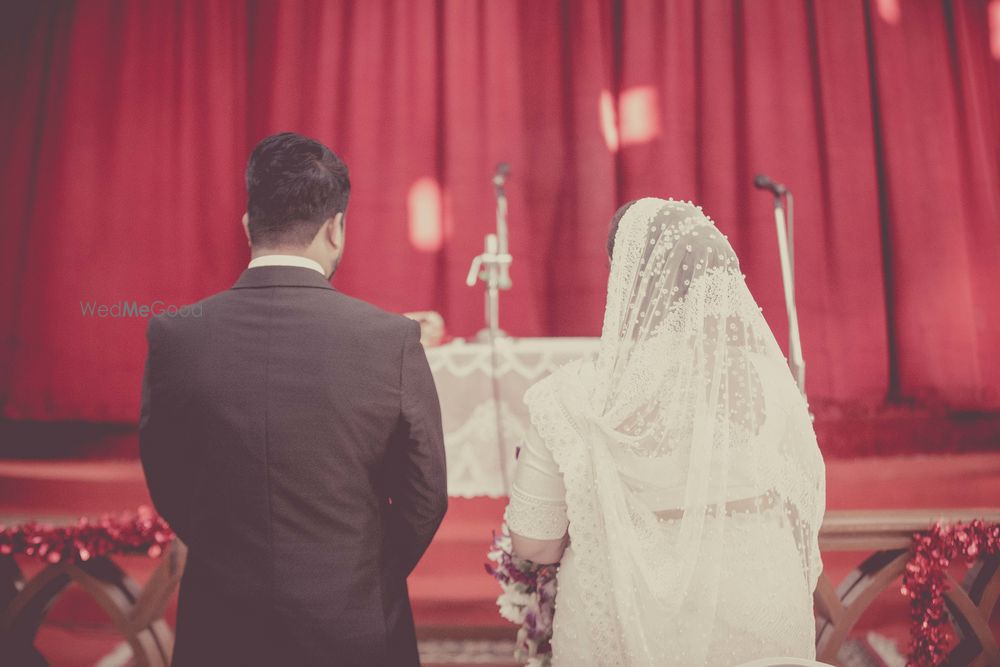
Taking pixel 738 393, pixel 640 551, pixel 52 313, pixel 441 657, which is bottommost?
pixel 441 657

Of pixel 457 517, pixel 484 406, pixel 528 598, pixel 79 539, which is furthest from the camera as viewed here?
pixel 457 517

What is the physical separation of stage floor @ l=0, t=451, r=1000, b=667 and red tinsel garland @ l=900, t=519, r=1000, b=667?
569 mm

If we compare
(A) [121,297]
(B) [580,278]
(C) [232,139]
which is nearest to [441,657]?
(B) [580,278]

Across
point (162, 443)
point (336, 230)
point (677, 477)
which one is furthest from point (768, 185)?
point (162, 443)

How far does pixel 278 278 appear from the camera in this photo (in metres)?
1.11

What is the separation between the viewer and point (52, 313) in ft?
12.3

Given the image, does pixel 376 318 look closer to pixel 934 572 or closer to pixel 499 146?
pixel 934 572

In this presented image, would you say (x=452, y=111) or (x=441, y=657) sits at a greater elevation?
(x=452, y=111)

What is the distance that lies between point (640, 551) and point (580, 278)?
8.82ft

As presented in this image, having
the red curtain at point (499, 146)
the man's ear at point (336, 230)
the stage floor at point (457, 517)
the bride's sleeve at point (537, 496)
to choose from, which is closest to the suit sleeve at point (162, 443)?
the man's ear at point (336, 230)

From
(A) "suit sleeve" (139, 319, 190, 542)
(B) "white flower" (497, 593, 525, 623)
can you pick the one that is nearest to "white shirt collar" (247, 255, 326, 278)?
(A) "suit sleeve" (139, 319, 190, 542)

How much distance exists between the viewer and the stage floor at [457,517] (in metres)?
2.37

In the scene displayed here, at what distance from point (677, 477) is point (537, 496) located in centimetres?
26

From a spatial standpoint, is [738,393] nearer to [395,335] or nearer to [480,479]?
[395,335]
